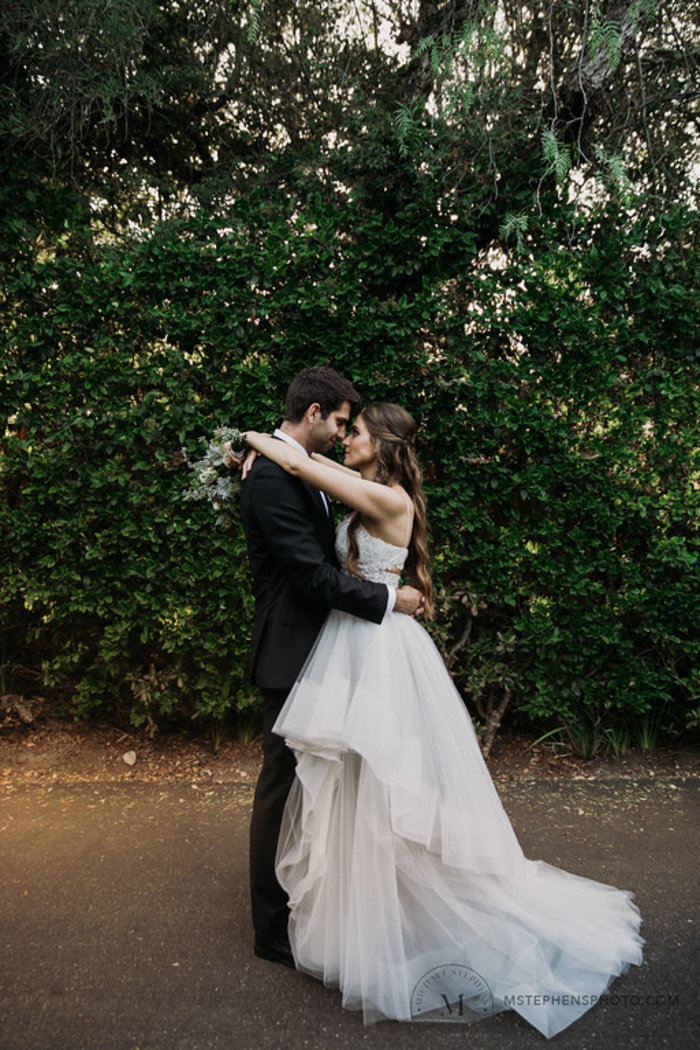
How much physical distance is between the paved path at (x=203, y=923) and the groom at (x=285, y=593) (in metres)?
0.32

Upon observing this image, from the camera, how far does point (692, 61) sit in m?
4.58

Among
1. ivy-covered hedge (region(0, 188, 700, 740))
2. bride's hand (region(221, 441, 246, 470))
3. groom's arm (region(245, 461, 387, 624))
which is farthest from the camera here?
ivy-covered hedge (region(0, 188, 700, 740))

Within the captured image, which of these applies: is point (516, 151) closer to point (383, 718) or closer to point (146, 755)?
point (383, 718)

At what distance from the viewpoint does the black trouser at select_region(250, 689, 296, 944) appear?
2.75m

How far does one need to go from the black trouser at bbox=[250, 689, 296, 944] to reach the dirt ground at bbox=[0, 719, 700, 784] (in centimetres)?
167

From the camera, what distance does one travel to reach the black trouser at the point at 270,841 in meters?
2.75

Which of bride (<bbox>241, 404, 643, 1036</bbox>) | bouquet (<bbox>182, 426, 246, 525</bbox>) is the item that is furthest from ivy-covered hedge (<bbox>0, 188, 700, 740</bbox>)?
bride (<bbox>241, 404, 643, 1036</bbox>)

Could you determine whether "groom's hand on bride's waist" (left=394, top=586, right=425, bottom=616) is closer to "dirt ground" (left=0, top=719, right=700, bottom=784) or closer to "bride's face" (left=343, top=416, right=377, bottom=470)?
"bride's face" (left=343, top=416, right=377, bottom=470)

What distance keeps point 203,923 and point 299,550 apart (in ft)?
5.74

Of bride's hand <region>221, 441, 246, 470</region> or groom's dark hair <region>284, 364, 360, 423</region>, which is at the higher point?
groom's dark hair <region>284, 364, 360, 423</region>

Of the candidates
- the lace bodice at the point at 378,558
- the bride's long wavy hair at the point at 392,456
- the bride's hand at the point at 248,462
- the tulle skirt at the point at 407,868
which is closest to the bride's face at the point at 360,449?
the bride's long wavy hair at the point at 392,456

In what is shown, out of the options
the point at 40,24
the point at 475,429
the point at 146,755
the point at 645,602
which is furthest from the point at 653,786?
the point at 40,24

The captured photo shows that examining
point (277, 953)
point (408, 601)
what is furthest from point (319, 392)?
point (277, 953)

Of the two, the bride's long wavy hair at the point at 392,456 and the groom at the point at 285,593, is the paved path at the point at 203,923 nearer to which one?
the groom at the point at 285,593
